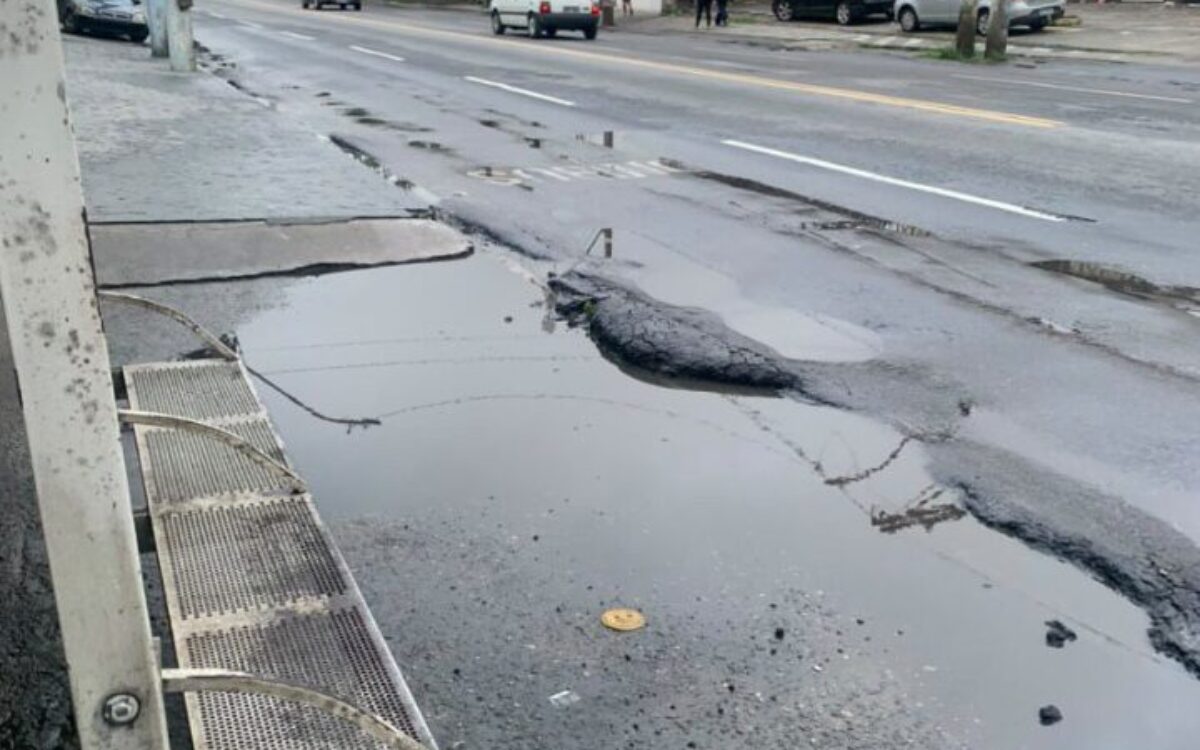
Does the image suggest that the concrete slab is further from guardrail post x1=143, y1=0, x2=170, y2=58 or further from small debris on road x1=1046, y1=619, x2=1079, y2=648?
guardrail post x1=143, y1=0, x2=170, y2=58

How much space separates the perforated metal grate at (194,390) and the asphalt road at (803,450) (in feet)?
0.97

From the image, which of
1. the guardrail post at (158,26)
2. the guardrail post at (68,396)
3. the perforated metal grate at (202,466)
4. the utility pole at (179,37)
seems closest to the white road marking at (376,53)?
the guardrail post at (158,26)

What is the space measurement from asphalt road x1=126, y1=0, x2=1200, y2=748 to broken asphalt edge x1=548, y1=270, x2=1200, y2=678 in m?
0.03

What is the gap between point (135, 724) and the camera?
7.46 feet

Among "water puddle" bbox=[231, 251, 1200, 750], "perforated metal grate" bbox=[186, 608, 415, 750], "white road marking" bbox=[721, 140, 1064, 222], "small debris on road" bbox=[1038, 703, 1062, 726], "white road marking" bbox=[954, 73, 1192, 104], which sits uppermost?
"white road marking" bbox=[954, 73, 1192, 104]

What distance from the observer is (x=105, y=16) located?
Result: 29.2 meters

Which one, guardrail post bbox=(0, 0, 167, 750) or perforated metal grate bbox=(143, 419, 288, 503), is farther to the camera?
perforated metal grate bbox=(143, 419, 288, 503)

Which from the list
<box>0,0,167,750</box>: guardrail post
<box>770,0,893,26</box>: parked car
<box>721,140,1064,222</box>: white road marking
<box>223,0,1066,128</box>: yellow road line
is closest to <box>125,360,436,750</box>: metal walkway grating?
<box>0,0,167,750</box>: guardrail post

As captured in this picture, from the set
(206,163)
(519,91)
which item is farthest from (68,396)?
(519,91)

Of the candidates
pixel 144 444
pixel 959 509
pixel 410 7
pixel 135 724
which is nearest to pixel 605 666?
pixel 135 724

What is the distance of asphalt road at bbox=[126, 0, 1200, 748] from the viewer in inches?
130

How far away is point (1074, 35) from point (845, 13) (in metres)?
7.57

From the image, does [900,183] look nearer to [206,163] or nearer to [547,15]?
[206,163]

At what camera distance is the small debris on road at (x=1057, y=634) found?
3.57 meters
